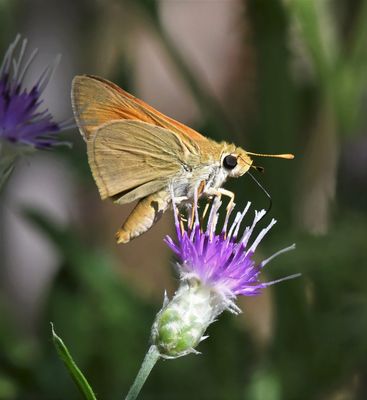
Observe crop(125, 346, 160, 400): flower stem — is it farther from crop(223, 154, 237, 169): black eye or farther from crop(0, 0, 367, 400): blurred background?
crop(0, 0, 367, 400): blurred background

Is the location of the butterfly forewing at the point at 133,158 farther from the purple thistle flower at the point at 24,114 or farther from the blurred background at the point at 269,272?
the blurred background at the point at 269,272

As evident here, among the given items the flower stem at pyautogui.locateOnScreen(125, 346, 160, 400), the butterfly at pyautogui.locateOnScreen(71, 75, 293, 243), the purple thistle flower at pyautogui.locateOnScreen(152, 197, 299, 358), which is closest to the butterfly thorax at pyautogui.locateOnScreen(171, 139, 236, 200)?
the butterfly at pyautogui.locateOnScreen(71, 75, 293, 243)

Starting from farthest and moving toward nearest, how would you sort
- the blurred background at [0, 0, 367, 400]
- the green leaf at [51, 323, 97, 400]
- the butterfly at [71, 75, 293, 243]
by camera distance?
the blurred background at [0, 0, 367, 400] → the butterfly at [71, 75, 293, 243] → the green leaf at [51, 323, 97, 400]

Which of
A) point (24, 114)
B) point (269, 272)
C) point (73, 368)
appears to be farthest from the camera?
point (269, 272)

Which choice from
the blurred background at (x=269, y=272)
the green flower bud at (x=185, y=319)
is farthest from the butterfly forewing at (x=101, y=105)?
the blurred background at (x=269, y=272)

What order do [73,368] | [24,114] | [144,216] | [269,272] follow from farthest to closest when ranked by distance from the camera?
1. [269,272]
2. [24,114]
3. [144,216]
4. [73,368]

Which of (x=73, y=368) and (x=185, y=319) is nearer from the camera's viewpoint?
(x=73, y=368)

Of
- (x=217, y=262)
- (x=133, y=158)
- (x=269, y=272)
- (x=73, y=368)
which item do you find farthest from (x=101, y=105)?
(x=269, y=272)

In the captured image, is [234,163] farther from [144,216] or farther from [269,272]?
[269,272]
